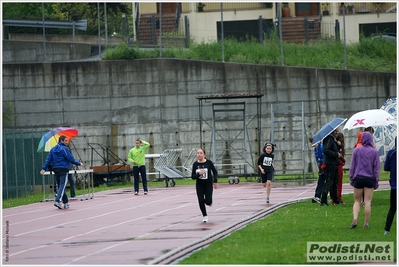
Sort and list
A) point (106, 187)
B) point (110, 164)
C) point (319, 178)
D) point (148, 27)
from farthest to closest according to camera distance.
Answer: point (148, 27) → point (110, 164) → point (106, 187) → point (319, 178)

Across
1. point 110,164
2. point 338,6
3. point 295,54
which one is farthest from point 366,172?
point 338,6

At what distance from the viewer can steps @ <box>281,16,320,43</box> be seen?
166 ft

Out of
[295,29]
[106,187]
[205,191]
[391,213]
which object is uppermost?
[295,29]

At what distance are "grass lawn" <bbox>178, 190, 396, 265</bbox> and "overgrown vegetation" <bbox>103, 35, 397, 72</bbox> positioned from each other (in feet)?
70.4

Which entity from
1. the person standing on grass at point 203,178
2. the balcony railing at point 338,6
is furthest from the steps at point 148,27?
the person standing on grass at point 203,178

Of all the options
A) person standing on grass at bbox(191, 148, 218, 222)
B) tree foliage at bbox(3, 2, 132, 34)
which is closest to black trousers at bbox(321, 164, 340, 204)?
person standing on grass at bbox(191, 148, 218, 222)

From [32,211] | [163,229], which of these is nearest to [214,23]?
[32,211]

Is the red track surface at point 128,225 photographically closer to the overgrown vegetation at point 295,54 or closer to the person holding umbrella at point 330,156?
the person holding umbrella at point 330,156

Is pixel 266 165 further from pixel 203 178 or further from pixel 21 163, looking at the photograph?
pixel 21 163

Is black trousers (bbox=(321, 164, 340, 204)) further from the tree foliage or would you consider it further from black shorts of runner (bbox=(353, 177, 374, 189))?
the tree foliage

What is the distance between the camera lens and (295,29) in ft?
173

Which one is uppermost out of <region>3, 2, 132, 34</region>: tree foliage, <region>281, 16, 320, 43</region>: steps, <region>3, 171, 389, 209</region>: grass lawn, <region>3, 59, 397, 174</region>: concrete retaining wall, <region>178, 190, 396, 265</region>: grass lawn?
<region>3, 2, 132, 34</region>: tree foliage

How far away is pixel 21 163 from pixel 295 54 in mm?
14864

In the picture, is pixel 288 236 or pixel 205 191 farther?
pixel 205 191
